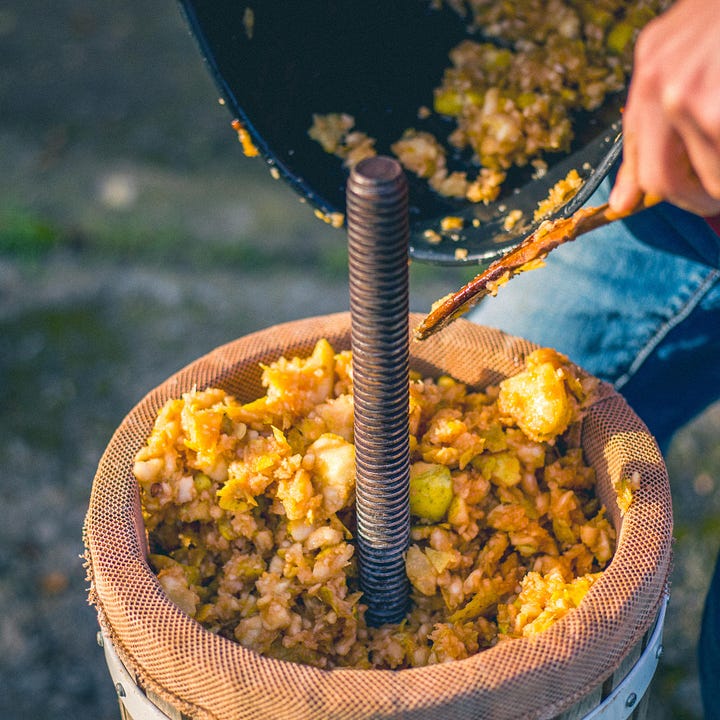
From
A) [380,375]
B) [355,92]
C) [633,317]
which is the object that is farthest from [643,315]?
[380,375]

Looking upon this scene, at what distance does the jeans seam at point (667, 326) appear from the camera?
5.41 feet

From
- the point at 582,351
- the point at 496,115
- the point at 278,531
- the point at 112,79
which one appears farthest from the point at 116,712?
the point at 112,79

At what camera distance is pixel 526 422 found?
4.30 feet

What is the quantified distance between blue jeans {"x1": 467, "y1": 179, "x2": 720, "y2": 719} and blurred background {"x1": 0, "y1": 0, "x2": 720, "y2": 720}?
69 centimetres

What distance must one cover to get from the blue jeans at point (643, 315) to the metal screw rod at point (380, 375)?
737 millimetres

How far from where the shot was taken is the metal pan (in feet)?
4.65

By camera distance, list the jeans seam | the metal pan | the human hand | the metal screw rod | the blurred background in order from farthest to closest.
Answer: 1. the blurred background
2. the jeans seam
3. the metal pan
4. the metal screw rod
5. the human hand

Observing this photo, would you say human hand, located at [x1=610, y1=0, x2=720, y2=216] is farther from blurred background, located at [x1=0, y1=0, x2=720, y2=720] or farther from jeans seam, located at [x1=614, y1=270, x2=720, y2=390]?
blurred background, located at [x1=0, y1=0, x2=720, y2=720]

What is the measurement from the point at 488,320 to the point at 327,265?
1.38m

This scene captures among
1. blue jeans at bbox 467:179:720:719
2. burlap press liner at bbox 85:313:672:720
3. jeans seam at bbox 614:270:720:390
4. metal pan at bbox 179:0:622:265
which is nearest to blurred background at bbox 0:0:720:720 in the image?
blue jeans at bbox 467:179:720:719

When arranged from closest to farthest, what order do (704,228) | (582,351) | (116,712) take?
(704,228), (582,351), (116,712)

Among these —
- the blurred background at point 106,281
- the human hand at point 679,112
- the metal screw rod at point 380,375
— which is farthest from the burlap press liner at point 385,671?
the blurred background at point 106,281

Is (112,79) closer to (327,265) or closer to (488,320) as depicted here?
(327,265)

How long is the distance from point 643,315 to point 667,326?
0.05 metres
